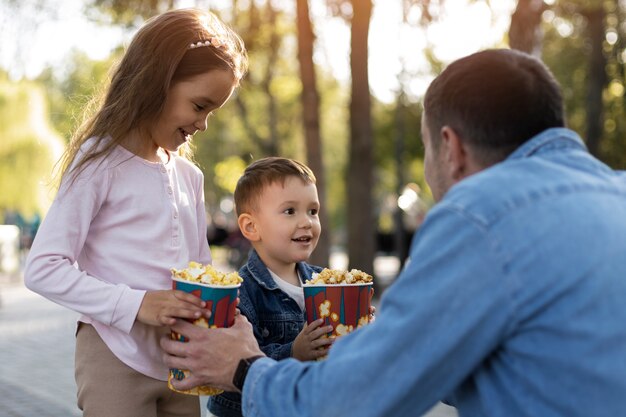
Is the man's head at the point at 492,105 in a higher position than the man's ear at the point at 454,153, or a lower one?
higher

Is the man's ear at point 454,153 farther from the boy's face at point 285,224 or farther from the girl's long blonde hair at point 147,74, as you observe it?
the boy's face at point 285,224

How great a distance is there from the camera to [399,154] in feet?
92.3

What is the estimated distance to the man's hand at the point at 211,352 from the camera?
2.43 m

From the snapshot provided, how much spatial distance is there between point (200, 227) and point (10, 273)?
23765 millimetres

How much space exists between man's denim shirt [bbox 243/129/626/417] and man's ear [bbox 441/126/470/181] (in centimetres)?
17

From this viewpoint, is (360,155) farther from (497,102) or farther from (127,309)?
(497,102)

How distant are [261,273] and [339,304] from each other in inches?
24.8

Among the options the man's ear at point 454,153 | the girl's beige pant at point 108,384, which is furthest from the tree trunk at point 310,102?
the man's ear at point 454,153

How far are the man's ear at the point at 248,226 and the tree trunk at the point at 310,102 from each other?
10.2 metres

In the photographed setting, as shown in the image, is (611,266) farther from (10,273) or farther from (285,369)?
(10,273)

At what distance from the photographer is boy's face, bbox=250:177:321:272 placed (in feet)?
11.3

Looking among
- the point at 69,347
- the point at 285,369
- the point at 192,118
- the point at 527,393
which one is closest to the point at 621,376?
the point at 527,393

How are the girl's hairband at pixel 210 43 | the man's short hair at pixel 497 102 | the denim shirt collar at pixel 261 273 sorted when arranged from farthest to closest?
1. the denim shirt collar at pixel 261 273
2. the girl's hairband at pixel 210 43
3. the man's short hair at pixel 497 102

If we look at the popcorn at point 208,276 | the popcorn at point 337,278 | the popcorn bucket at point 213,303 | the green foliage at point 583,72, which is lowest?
the green foliage at point 583,72
